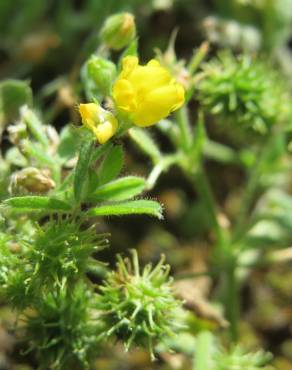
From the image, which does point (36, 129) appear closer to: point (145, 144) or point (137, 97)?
point (145, 144)

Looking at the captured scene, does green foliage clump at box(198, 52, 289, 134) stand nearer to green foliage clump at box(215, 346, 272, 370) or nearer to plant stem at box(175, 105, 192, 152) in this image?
plant stem at box(175, 105, 192, 152)

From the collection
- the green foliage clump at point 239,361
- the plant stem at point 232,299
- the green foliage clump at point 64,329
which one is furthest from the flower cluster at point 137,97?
the plant stem at point 232,299

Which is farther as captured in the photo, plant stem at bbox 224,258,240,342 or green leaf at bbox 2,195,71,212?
plant stem at bbox 224,258,240,342

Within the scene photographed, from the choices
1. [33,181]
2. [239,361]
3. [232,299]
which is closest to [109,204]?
[33,181]

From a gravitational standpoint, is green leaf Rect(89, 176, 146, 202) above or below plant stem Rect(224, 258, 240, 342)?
above

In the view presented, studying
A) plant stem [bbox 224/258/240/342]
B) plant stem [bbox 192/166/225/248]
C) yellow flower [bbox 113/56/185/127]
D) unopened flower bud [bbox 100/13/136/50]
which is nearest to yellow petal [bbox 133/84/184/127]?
yellow flower [bbox 113/56/185/127]

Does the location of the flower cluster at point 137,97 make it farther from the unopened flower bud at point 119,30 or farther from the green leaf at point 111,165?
the unopened flower bud at point 119,30

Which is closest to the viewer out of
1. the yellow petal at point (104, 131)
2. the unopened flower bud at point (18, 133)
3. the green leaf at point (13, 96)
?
the yellow petal at point (104, 131)
